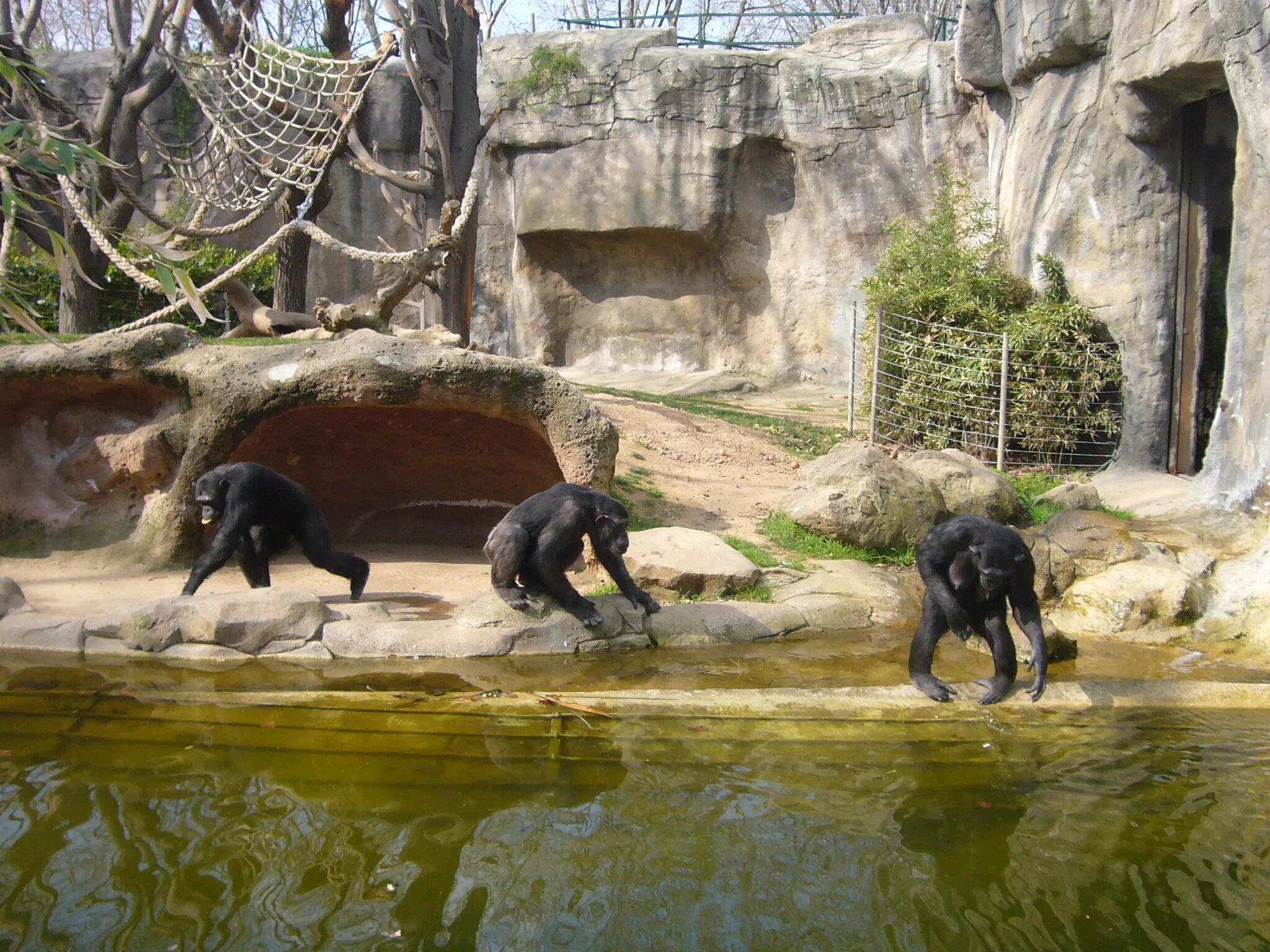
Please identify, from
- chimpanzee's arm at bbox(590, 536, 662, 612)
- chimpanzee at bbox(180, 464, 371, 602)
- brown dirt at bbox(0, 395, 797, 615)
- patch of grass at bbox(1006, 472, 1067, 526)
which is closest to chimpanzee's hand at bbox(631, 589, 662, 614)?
chimpanzee's arm at bbox(590, 536, 662, 612)

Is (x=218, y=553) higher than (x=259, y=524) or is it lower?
lower

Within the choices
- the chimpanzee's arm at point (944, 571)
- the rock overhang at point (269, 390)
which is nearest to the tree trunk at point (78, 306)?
the rock overhang at point (269, 390)

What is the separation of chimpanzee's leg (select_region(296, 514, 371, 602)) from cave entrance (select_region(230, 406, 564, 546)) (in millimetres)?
1472

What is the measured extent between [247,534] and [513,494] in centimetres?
307

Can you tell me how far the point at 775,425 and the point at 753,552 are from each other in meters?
5.44

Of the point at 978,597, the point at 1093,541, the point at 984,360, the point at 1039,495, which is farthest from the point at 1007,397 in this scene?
the point at 978,597

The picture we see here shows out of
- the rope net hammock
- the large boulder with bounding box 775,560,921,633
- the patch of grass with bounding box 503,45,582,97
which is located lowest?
the large boulder with bounding box 775,560,921,633

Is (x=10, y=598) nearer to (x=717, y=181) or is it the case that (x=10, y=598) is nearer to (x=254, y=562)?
(x=254, y=562)

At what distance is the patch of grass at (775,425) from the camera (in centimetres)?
1241

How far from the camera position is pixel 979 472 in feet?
30.5

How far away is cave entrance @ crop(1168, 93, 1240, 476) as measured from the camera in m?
10.5

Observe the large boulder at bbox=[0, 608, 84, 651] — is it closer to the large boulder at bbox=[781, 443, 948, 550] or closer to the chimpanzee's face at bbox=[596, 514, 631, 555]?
the chimpanzee's face at bbox=[596, 514, 631, 555]

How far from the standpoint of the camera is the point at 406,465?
30.8ft

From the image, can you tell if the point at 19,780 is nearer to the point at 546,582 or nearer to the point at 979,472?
the point at 546,582
